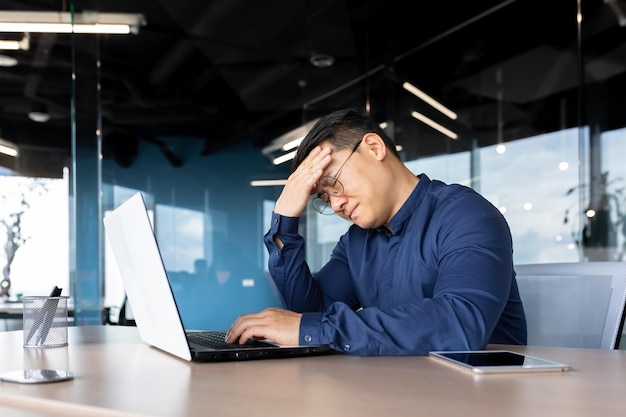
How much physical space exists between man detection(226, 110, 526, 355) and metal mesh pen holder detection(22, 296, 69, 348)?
40cm

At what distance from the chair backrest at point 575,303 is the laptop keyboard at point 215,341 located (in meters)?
0.82

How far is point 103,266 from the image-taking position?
436 cm

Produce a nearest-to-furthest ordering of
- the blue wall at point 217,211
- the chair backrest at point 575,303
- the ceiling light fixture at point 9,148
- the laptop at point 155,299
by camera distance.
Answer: the laptop at point 155,299 < the chair backrest at point 575,303 < the ceiling light fixture at point 9,148 < the blue wall at point 217,211

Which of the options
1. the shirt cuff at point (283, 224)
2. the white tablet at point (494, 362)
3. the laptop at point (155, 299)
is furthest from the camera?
the shirt cuff at point (283, 224)

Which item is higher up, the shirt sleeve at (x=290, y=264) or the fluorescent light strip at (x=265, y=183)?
the fluorescent light strip at (x=265, y=183)

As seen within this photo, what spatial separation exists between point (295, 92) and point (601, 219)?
221cm

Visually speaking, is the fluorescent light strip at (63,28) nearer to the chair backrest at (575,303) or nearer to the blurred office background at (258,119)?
the blurred office background at (258,119)

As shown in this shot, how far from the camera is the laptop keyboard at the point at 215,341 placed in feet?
4.26

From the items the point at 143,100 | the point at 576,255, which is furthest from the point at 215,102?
the point at 576,255

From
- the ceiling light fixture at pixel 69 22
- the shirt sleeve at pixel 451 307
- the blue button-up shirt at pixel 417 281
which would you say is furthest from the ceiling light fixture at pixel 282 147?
the shirt sleeve at pixel 451 307

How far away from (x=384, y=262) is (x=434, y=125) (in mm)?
3117

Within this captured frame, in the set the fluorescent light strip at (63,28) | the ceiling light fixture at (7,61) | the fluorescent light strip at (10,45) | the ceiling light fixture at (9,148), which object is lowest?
the ceiling light fixture at (9,148)

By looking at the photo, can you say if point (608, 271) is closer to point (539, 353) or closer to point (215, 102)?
point (539, 353)

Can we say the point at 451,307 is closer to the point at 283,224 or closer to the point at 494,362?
the point at 494,362
